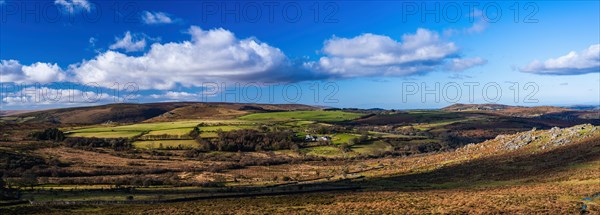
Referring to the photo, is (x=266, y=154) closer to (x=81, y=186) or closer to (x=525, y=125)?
(x=81, y=186)

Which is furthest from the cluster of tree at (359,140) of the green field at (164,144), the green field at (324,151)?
the green field at (164,144)

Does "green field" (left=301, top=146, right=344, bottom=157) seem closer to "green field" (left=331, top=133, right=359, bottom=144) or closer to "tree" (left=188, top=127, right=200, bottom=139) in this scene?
"green field" (left=331, top=133, right=359, bottom=144)

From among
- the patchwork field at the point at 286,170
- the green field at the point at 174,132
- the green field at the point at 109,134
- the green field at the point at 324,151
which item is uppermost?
the green field at the point at 174,132

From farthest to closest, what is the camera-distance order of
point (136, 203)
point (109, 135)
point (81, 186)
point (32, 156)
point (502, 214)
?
1. point (109, 135)
2. point (32, 156)
3. point (81, 186)
4. point (136, 203)
5. point (502, 214)

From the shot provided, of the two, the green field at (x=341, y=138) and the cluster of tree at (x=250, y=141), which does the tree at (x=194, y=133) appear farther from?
the green field at (x=341, y=138)

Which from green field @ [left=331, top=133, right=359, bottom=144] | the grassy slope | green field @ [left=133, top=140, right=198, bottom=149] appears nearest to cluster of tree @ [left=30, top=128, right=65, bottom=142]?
green field @ [left=133, top=140, right=198, bottom=149]

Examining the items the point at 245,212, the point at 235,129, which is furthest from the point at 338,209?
the point at 235,129
